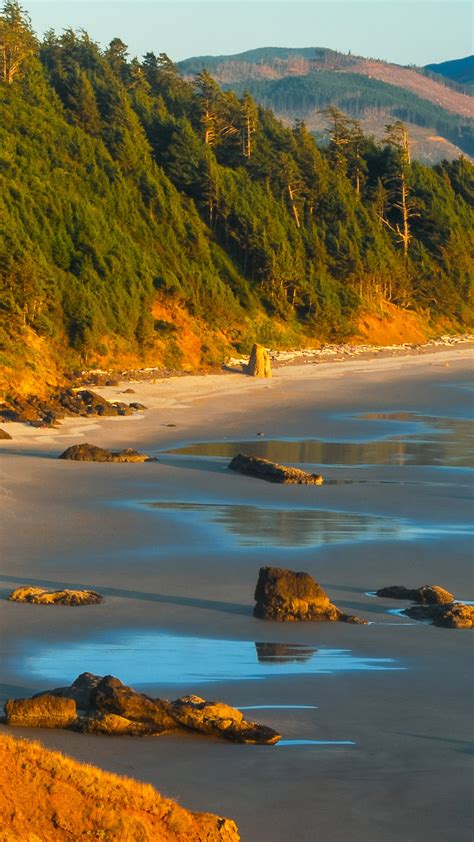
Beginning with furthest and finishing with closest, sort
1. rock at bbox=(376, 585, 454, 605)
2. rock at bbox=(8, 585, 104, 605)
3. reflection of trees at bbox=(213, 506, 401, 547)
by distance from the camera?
reflection of trees at bbox=(213, 506, 401, 547), rock at bbox=(376, 585, 454, 605), rock at bbox=(8, 585, 104, 605)

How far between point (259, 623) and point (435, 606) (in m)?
1.37

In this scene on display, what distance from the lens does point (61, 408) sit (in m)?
25.2

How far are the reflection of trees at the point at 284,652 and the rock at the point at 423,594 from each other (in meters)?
1.57

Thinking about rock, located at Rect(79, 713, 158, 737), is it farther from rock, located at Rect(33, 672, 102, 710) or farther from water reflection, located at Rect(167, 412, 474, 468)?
water reflection, located at Rect(167, 412, 474, 468)

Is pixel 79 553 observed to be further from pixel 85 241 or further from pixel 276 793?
pixel 85 241

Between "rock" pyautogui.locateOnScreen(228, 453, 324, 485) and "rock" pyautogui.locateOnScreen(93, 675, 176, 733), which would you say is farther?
"rock" pyautogui.locateOnScreen(228, 453, 324, 485)

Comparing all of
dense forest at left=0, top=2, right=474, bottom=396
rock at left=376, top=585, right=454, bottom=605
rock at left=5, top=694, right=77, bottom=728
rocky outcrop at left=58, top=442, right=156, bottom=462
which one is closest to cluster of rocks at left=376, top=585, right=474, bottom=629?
rock at left=376, top=585, right=454, bottom=605

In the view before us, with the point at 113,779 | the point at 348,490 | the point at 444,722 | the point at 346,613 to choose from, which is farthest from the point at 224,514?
the point at 113,779

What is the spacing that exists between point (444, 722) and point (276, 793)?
153 centimetres

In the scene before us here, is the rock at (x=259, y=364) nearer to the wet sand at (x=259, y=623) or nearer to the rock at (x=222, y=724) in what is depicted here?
the wet sand at (x=259, y=623)

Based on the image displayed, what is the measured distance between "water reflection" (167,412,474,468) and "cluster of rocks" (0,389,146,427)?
3272 mm

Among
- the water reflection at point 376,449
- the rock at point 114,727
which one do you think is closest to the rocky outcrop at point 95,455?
the water reflection at point 376,449

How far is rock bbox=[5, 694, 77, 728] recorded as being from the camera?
22.6ft

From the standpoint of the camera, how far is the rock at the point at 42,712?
6899 mm
